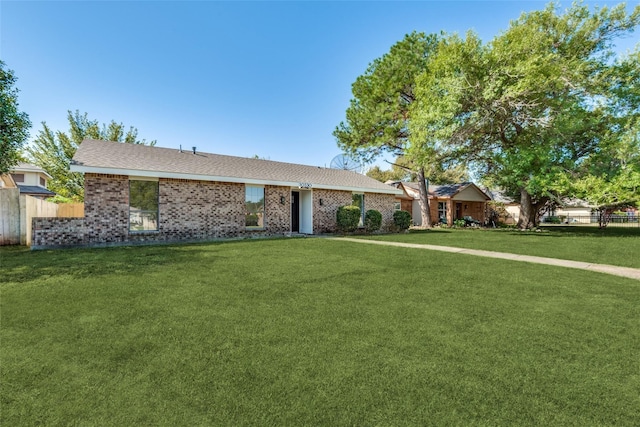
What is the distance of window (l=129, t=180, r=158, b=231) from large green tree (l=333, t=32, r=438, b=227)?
15.7 m

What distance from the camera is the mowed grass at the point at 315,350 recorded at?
2.11 m

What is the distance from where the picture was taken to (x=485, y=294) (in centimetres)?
494

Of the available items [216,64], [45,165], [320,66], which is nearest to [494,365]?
[216,64]

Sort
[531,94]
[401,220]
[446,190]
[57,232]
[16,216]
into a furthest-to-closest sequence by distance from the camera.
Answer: [446,190] < [401,220] < [531,94] < [16,216] < [57,232]

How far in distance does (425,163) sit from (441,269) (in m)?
11.5

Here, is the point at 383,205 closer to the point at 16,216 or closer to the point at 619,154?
the point at 619,154

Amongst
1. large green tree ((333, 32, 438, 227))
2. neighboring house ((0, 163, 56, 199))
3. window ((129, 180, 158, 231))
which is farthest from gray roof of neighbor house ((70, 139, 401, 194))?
neighboring house ((0, 163, 56, 199))

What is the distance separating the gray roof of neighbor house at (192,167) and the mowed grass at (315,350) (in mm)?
5559

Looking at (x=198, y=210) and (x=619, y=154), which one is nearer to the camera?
(x=198, y=210)

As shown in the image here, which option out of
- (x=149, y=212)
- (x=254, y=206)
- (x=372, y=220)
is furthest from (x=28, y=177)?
(x=372, y=220)

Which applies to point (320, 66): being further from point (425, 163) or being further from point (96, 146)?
point (96, 146)

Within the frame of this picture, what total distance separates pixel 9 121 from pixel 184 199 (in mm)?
5872

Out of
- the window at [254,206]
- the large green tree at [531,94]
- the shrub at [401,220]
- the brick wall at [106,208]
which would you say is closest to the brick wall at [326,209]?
the window at [254,206]

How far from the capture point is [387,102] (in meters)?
22.6
